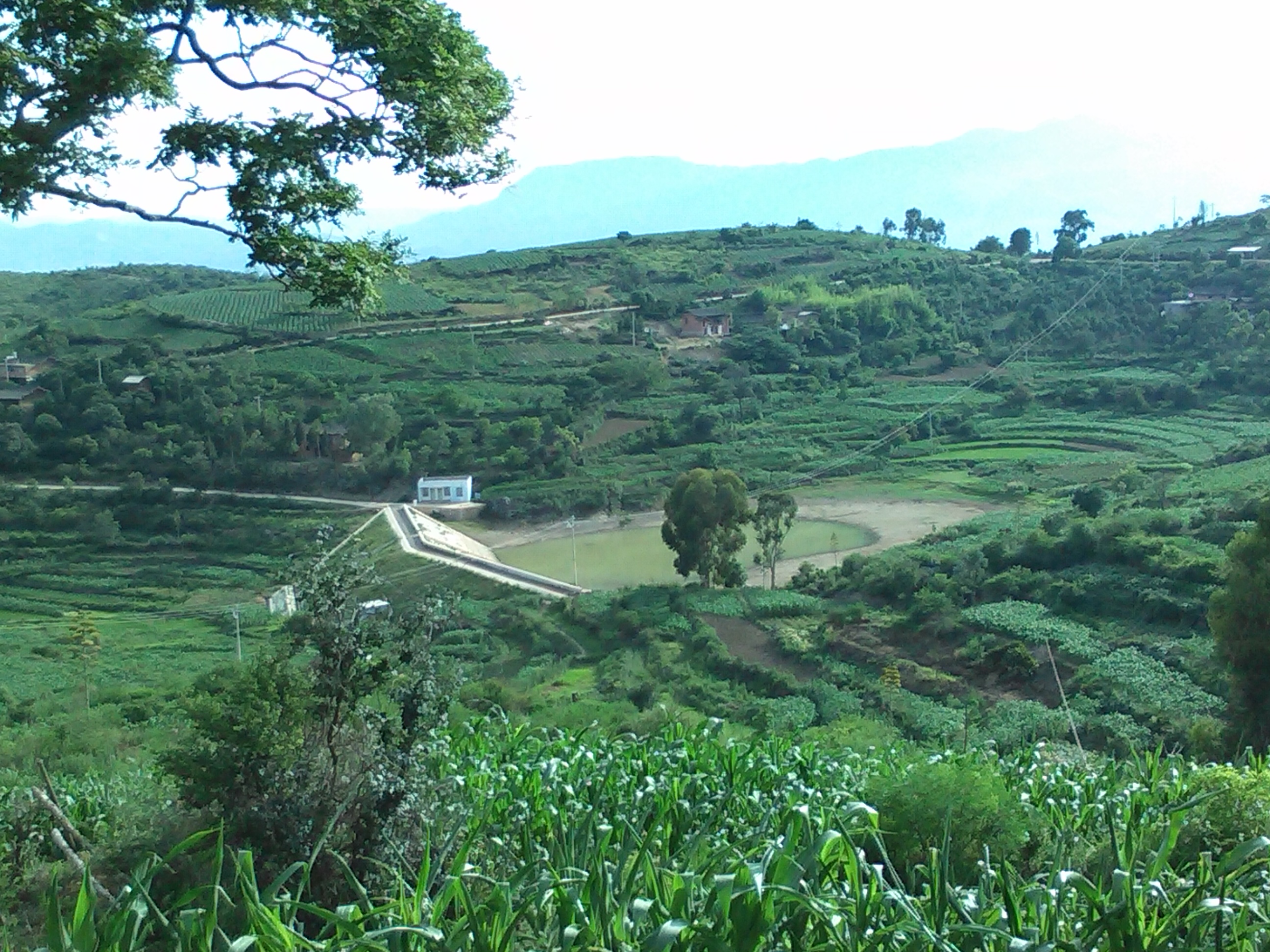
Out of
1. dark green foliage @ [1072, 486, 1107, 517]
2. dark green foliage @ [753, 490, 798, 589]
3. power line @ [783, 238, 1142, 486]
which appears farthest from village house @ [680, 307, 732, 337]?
dark green foliage @ [1072, 486, 1107, 517]

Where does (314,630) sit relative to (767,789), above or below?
above

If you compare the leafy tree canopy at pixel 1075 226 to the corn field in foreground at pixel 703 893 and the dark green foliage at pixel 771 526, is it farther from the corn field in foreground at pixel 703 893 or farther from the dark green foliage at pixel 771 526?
the corn field in foreground at pixel 703 893

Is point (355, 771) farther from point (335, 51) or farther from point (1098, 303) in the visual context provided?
point (1098, 303)

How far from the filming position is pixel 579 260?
65.2 metres

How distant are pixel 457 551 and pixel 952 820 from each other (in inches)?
1106

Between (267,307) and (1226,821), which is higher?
(267,307)

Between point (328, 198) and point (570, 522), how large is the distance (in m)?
31.1

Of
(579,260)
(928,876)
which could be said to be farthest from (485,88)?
(579,260)

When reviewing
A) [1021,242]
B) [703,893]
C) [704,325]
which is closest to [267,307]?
[704,325]

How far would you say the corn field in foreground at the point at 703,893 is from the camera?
108 inches

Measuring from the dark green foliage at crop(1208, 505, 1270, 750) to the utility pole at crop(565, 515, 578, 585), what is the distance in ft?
66.7

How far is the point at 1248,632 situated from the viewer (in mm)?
11359

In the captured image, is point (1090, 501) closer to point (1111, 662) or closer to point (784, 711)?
point (1111, 662)

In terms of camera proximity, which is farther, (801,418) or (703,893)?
(801,418)
